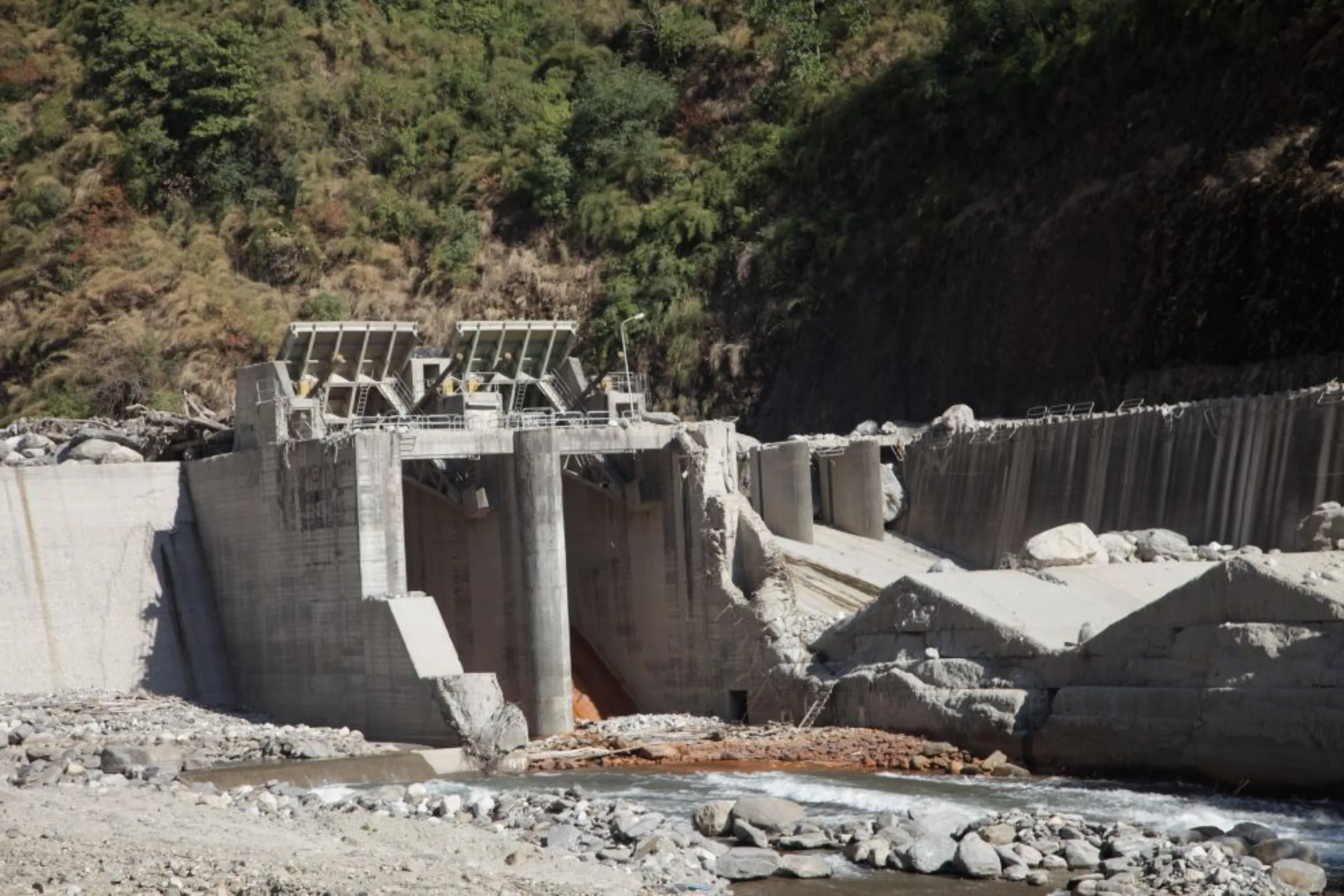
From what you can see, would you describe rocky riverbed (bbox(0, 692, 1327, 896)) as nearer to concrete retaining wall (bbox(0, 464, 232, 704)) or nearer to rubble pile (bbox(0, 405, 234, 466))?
concrete retaining wall (bbox(0, 464, 232, 704))

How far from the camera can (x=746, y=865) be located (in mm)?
23531

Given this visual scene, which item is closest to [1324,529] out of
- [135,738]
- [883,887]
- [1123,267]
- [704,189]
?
[883,887]

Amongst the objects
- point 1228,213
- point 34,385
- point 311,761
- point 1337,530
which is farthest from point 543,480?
point 34,385

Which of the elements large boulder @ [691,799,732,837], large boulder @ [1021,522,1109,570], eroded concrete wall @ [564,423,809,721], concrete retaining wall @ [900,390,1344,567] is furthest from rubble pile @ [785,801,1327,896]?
concrete retaining wall @ [900,390,1344,567]

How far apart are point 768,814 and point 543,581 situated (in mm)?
13186

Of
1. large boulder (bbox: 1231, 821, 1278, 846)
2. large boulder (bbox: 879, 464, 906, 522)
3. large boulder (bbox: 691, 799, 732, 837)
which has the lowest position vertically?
large boulder (bbox: 691, 799, 732, 837)

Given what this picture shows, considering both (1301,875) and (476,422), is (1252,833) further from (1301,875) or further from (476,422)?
(476,422)

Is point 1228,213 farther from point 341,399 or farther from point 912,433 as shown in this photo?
point 341,399

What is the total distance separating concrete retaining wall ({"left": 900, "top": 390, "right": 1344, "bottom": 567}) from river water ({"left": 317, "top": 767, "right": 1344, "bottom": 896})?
32.1 feet

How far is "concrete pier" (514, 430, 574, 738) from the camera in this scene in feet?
125

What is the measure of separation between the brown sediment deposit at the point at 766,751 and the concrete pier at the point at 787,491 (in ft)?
24.9

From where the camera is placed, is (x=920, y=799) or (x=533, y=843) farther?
(x=920, y=799)

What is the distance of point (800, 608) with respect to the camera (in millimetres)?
38750

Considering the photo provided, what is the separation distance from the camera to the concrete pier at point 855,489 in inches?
1795
